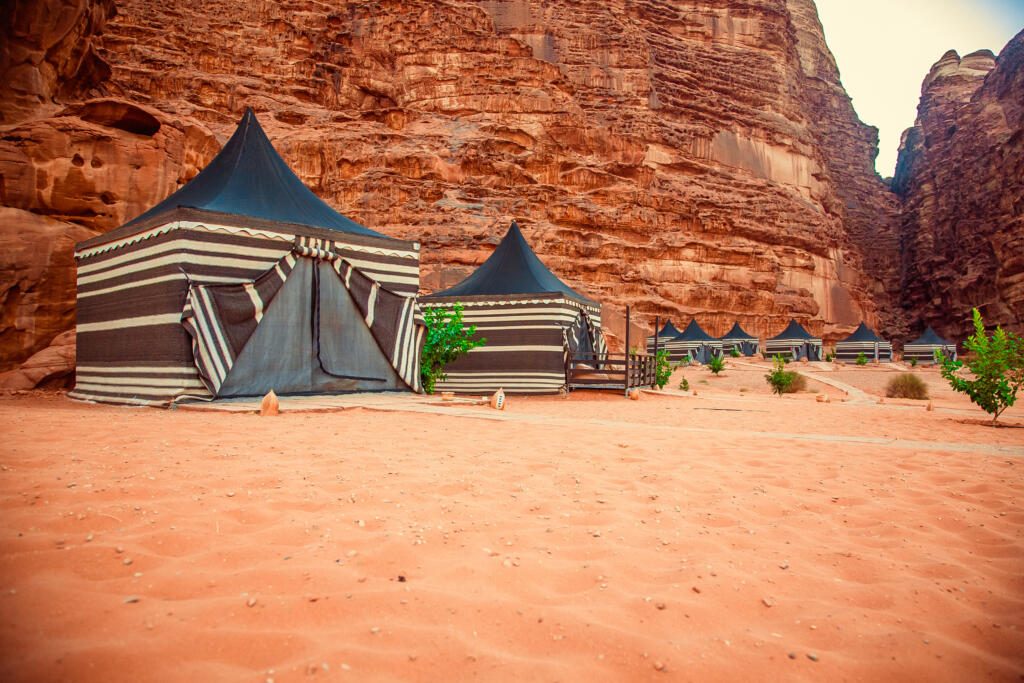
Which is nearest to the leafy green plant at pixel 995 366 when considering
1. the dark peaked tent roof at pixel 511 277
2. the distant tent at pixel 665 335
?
the dark peaked tent roof at pixel 511 277

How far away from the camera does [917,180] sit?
72.8m

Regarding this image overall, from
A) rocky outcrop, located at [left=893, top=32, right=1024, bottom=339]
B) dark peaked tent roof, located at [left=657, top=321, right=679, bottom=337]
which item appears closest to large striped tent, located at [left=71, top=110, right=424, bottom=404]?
dark peaked tent roof, located at [left=657, top=321, right=679, bottom=337]

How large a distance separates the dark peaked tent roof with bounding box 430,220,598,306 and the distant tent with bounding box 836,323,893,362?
1189 inches

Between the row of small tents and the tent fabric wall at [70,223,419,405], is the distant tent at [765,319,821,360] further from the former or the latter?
the tent fabric wall at [70,223,419,405]

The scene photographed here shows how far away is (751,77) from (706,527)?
62646mm

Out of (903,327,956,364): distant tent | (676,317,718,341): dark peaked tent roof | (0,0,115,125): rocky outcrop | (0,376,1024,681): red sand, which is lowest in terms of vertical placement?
(0,376,1024,681): red sand

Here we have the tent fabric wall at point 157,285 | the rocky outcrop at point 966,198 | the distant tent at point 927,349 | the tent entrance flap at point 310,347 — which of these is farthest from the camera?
the rocky outcrop at point 966,198

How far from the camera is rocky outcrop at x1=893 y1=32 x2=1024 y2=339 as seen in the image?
169 ft

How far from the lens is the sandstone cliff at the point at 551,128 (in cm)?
4241

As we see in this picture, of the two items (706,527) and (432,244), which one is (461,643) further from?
(432,244)

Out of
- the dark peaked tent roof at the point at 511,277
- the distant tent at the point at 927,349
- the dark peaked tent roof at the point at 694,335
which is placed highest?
the dark peaked tent roof at the point at 511,277

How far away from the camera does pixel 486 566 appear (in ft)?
8.80

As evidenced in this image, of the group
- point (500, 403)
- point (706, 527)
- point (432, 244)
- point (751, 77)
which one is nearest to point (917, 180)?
point (751, 77)

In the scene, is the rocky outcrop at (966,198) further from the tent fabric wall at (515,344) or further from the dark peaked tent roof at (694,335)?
the tent fabric wall at (515,344)
